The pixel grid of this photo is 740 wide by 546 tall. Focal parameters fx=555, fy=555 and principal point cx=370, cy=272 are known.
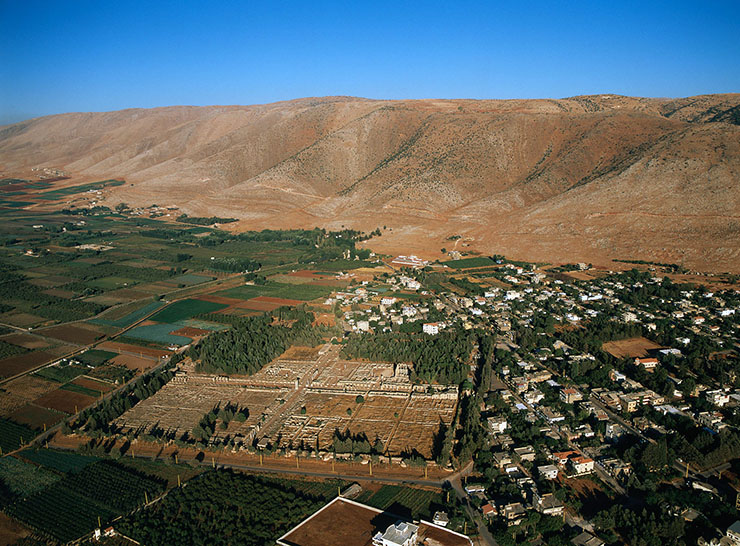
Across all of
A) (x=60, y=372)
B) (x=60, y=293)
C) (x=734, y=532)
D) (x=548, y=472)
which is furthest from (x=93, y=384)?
(x=734, y=532)

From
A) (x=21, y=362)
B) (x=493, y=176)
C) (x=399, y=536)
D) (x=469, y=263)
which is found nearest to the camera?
(x=399, y=536)

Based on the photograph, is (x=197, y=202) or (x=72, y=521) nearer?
(x=72, y=521)

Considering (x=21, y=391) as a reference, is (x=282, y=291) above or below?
above

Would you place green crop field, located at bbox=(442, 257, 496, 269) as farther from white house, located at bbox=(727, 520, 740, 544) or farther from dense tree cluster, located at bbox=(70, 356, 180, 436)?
white house, located at bbox=(727, 520, 740, 544)

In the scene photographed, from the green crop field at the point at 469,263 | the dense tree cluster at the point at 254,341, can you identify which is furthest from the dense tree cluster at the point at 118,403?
the green crop field at the point at 469,263

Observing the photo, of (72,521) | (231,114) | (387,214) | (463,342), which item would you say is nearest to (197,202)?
(387,214)

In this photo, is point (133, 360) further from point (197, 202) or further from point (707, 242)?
point (197, 202)

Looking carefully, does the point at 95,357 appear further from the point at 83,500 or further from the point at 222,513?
the point at 222,513
